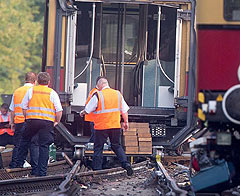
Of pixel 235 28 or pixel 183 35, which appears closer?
pixel 235 28

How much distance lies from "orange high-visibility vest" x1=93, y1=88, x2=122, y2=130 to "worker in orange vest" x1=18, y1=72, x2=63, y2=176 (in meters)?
0.90

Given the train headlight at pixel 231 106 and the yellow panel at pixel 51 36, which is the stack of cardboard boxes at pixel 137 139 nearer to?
the yellow panel at pixel 51 36

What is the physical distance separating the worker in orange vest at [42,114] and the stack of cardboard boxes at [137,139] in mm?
2279

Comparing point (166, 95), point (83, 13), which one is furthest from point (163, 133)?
point (83, 13)

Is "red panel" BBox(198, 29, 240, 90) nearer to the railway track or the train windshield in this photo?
the train windshield

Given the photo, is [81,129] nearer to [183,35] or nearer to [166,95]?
[166,95]

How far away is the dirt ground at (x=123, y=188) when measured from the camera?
33.5 ft

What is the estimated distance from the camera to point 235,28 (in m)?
7.89

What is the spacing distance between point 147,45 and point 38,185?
227 inches

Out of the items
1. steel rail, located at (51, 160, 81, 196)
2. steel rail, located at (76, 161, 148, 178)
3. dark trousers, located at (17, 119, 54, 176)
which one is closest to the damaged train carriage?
steel rail, located at (76, 161, 148, 178)

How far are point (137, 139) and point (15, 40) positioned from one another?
80.5 feet

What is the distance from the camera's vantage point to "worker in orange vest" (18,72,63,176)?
37.9 ft

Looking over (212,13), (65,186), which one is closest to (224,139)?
(212,13)

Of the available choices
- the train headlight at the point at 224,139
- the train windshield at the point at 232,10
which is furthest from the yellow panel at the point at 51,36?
the train headlight at the point at 224,139
